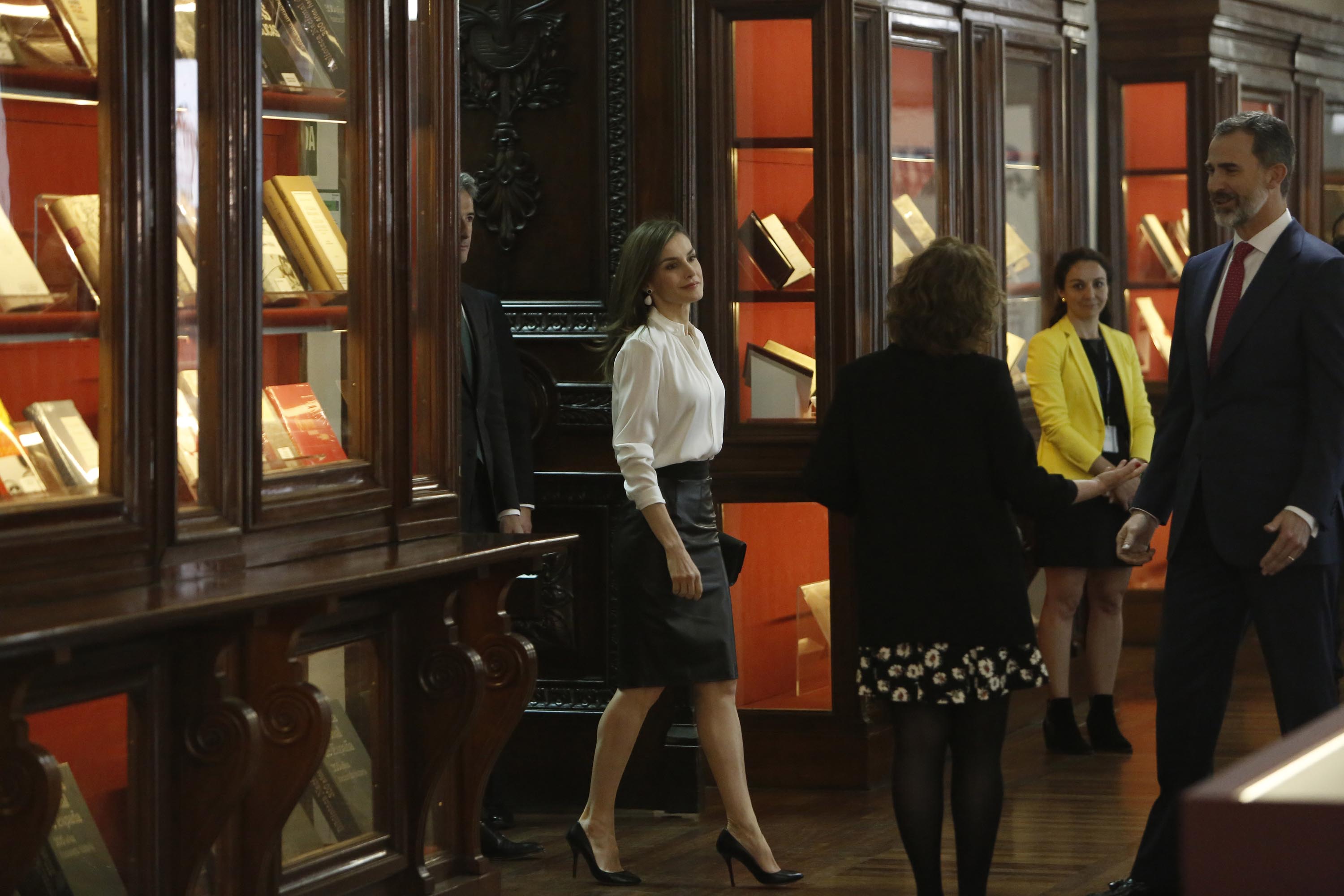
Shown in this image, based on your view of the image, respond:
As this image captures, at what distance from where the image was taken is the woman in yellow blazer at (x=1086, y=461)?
580cm

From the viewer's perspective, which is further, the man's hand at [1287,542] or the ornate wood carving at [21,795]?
the man's hand at [1287,542]

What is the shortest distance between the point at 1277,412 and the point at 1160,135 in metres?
4.21

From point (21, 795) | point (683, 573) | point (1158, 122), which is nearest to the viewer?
point (21, 795)

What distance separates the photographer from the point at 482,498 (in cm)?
460

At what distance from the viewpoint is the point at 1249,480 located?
366cm

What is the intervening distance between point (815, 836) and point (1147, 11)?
171 inches

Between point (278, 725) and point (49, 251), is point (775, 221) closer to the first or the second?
point (278, 725)

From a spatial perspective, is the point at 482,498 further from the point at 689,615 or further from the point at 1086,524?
the point at 1086,524

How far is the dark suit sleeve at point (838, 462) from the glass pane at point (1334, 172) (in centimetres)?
581

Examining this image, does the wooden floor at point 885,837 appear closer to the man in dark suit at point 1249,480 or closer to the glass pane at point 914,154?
the man in dark suit at point 1249,480

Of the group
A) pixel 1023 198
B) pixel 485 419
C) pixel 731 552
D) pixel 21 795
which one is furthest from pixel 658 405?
pixel 1023 198

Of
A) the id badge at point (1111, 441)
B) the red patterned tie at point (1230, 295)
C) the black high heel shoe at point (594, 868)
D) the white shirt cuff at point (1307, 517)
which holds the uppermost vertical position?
the red patterned tie at point (1230, 295)

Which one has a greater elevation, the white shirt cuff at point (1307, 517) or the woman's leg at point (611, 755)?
the white shirt cuff at point (1307, 517)

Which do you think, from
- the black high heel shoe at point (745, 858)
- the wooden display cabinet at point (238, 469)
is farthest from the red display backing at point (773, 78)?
the black high heel shoe at point (745, 858)
